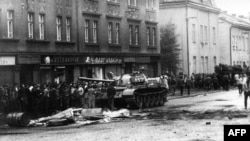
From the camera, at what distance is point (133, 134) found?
16.9m


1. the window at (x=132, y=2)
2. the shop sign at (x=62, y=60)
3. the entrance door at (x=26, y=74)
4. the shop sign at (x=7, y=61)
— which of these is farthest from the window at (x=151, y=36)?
the shop sign at (x=7, y=61)

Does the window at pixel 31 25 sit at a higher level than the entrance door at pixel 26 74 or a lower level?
higher

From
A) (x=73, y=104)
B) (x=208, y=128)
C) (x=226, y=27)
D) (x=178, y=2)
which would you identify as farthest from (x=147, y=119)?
(x=226, y=27)

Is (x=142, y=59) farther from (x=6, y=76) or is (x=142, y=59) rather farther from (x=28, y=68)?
(x=6, y=76)

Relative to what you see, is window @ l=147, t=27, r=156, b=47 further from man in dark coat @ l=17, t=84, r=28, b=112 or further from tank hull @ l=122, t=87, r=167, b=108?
man in dark coat @ l=17, t=84, r=28, b=112

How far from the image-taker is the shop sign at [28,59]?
30.9 m

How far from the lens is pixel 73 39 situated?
36344 mm

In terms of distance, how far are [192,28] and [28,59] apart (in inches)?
1219

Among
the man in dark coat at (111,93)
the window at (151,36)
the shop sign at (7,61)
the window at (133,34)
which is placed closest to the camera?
the man in dark coat at (111,93)

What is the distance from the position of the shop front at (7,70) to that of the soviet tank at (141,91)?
6.26 meters

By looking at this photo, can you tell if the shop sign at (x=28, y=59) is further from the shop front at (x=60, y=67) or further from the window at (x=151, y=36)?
the window at (x=151, y=36)

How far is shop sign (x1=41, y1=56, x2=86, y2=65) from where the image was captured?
109 feet

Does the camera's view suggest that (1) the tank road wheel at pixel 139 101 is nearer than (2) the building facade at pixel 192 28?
Yes

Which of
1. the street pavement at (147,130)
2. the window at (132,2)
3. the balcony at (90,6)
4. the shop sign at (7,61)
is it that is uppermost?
the window at (132,2)
